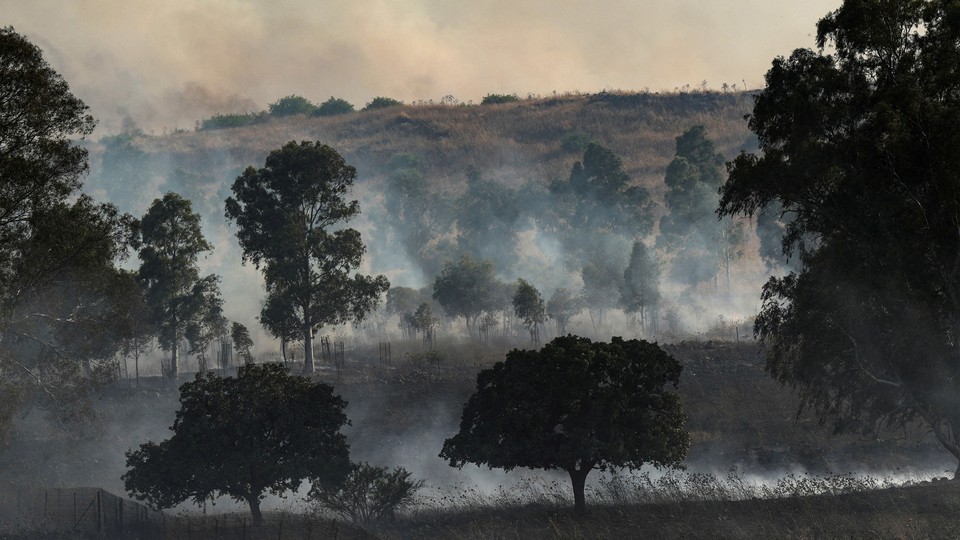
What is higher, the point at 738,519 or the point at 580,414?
the point at 580,414

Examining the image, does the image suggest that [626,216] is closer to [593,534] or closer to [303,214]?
[303,214]

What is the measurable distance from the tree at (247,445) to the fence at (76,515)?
1.46 metres

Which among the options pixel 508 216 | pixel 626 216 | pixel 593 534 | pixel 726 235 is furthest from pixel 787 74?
pixel 508 216

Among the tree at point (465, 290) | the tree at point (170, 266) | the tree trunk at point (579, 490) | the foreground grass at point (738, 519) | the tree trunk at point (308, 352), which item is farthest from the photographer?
the tree at point (465, 290)

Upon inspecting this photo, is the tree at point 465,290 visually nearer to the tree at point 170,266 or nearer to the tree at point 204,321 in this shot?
the tree at point 204,321

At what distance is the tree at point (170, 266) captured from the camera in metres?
68.8

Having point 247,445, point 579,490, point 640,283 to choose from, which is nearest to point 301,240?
point 247,445

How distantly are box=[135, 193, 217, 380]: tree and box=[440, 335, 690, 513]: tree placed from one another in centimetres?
3616

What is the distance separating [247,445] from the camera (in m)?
40.3

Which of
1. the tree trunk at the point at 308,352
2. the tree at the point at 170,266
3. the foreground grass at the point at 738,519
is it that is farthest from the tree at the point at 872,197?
the tree at the point at 170,266

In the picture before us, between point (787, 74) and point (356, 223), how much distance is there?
133m

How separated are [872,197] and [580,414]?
1371cm

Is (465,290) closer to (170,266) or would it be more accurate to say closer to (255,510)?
(170,266)

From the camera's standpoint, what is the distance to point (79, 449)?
58781 millimetres
